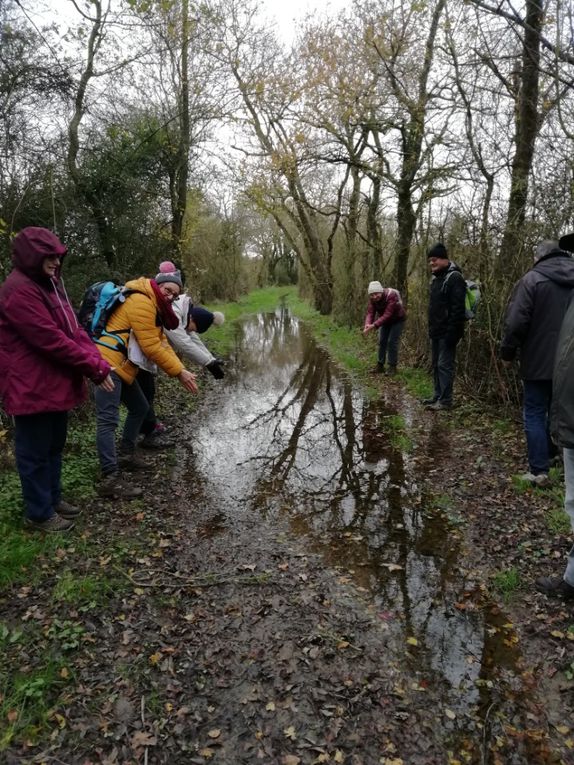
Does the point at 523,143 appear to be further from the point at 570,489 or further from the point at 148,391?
the point at 148,391

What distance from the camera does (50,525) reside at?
3912mm

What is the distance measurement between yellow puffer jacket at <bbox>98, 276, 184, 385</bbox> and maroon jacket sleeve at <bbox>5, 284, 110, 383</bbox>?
0.80 m

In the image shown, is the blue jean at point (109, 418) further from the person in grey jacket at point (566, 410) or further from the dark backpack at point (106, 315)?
the person in grey jacket at point (566, 410)

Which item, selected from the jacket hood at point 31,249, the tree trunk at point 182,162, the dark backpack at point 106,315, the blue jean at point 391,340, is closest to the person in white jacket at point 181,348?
the dark backpack at point 106,315

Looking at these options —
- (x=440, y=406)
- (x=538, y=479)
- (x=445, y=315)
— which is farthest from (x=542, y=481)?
(x=445, y=315)

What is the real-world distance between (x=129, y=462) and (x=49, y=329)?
2.17m

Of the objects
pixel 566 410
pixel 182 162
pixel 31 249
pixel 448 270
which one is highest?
pixel 182 162

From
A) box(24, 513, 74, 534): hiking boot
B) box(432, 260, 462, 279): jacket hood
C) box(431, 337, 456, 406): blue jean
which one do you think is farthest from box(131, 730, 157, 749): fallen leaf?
box(432, 260, 462, 279): jacket hood

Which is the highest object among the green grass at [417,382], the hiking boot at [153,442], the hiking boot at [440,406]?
the green grass at [417,382]

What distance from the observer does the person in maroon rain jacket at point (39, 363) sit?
3.47 metres

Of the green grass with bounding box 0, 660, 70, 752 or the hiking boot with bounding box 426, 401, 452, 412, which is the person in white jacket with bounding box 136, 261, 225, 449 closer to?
the green grass with bounding box 0, 660, 70, 752

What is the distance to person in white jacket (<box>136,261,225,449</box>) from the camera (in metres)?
5.45

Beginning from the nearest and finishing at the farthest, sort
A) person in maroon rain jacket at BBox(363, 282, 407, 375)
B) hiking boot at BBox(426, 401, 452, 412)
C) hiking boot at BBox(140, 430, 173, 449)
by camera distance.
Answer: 1. hiking boot at BBox(140, 430, 173, 449)
2. hiking boot at BBox(426, 401, 452, 412)
3. person in maroon rain jacket at BBox(363, 282, 407, 375)

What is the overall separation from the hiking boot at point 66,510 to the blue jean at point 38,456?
120 mm
